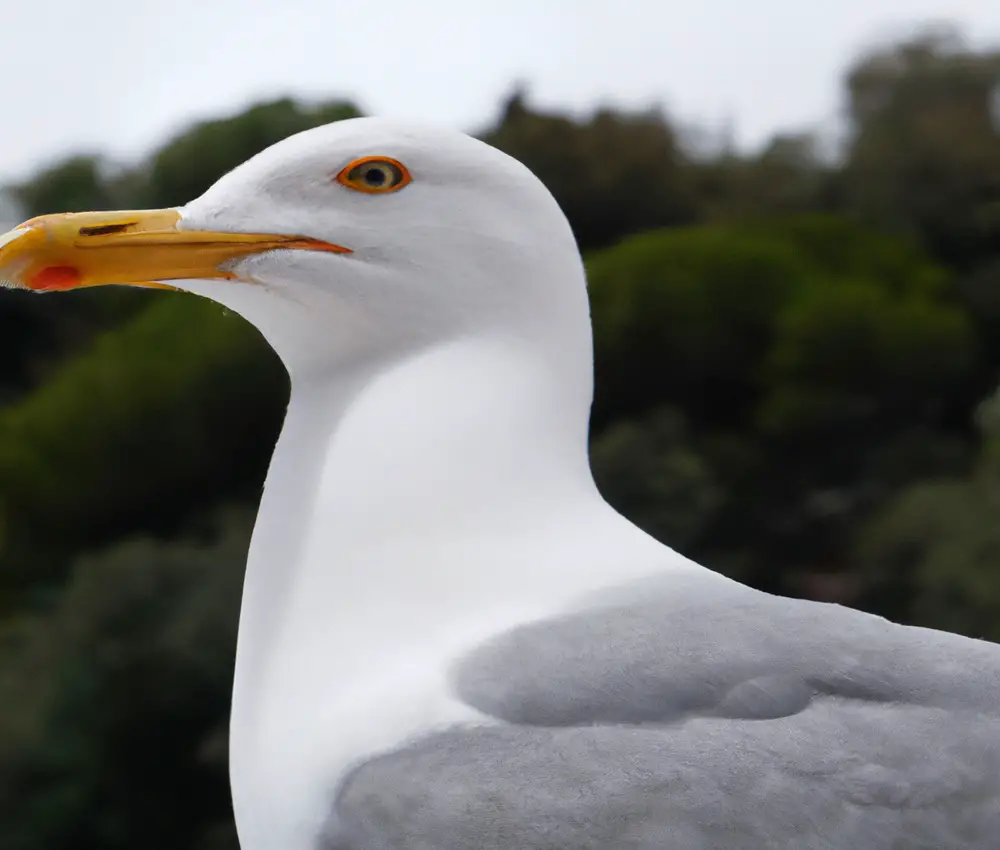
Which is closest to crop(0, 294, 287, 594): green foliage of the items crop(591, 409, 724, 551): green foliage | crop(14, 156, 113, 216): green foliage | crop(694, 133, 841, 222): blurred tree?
crop(14, 156, 113, 216): green foliage

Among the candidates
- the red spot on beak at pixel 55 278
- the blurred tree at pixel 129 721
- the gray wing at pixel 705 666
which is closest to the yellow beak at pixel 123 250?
the red spot on beak at pixel 55 278

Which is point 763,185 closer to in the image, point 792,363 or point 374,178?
point 792,363

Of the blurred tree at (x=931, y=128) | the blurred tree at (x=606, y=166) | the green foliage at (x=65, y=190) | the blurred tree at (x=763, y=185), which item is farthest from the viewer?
the blurred tree at (x=763, y=185)

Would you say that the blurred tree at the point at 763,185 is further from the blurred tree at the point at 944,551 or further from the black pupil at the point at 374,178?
the black pupil at the point at 374,178

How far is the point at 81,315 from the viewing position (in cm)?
773

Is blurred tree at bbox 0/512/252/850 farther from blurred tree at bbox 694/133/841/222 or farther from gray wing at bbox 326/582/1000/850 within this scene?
gray wing at bbox 326/582/1000/850

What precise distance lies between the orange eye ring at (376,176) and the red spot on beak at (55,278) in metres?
0.18

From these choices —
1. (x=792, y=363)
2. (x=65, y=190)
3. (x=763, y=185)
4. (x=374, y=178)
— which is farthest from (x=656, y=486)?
(x=374, y=178)

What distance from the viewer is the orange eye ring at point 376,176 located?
2.56 ft

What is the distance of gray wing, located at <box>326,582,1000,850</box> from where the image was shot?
0.63 meters

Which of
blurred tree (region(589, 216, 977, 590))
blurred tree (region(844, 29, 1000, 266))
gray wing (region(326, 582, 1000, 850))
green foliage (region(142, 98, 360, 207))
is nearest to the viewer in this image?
gray wing (region(326, 582, 1000, 850))

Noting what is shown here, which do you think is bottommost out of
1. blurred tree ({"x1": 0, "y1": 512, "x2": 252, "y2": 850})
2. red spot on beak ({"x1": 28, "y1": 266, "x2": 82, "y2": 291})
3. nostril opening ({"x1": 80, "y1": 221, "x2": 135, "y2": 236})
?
blurred tree ({"x1": 0, "y1": 512, "x2": 252, "y2": 850})

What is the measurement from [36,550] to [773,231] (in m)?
4.99

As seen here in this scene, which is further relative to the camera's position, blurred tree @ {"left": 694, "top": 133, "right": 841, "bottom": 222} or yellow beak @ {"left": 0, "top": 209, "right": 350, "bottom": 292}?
blurred tree @ {"left": 694, "top": 133, "right": 841, "bottom": 222}
